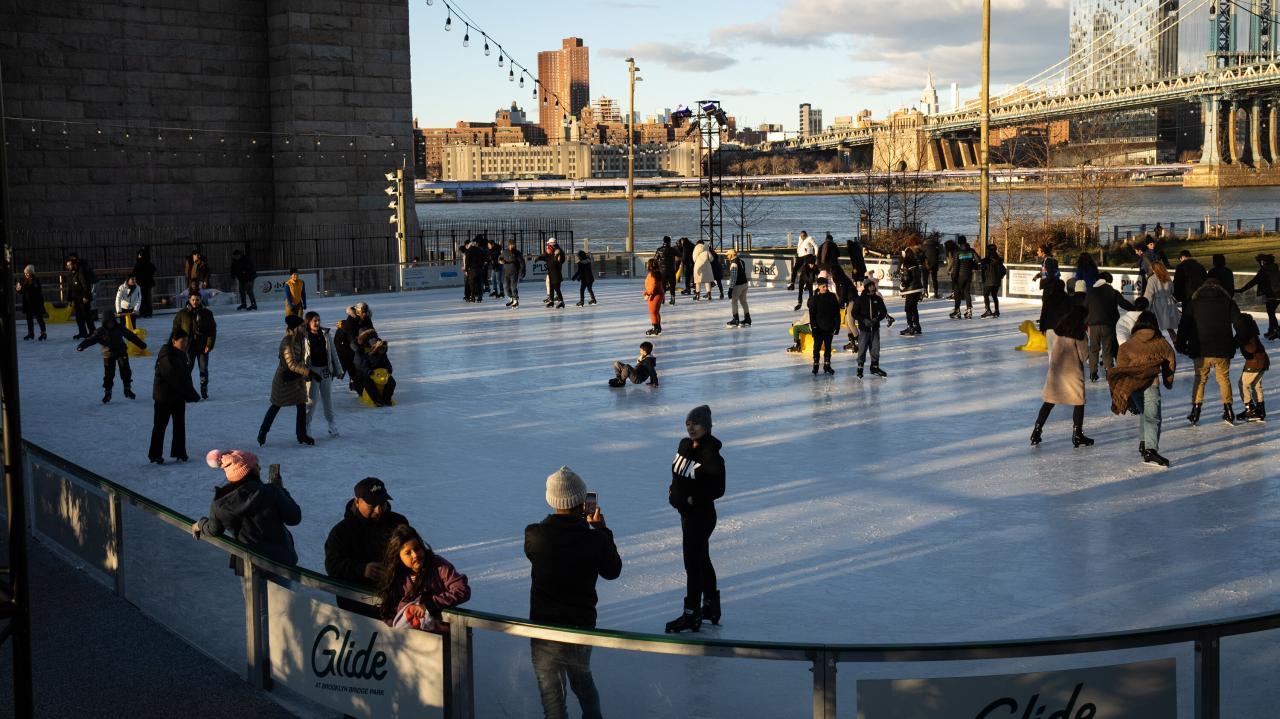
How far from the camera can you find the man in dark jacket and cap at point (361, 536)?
6473 mm

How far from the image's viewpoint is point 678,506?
7.89 meters

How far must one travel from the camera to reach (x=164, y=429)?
1315 cm

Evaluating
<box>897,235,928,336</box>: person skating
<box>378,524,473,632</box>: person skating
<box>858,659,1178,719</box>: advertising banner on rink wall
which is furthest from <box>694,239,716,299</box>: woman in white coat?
<box>858,659,1178,719</box>: advertising banner on rink wall

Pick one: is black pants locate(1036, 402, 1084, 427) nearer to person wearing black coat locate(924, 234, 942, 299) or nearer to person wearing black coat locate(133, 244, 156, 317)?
person wearing black coat locate(924, 234, 942, 299)

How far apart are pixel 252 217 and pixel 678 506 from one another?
107 ft

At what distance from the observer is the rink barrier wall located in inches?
192

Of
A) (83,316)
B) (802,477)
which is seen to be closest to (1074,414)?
(802,477)

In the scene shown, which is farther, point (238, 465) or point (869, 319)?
point (869, 319)

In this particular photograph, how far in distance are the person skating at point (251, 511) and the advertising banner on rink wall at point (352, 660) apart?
0.77 meters

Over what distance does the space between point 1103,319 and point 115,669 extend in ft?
43.1

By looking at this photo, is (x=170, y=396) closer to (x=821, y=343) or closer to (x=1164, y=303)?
(x=821, y=343)

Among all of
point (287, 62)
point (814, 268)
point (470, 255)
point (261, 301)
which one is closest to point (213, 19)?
point (287, 62)

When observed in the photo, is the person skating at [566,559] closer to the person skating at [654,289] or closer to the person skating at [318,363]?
the person skating at [318,363]

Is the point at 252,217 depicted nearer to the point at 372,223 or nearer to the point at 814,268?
the point at 372,223
